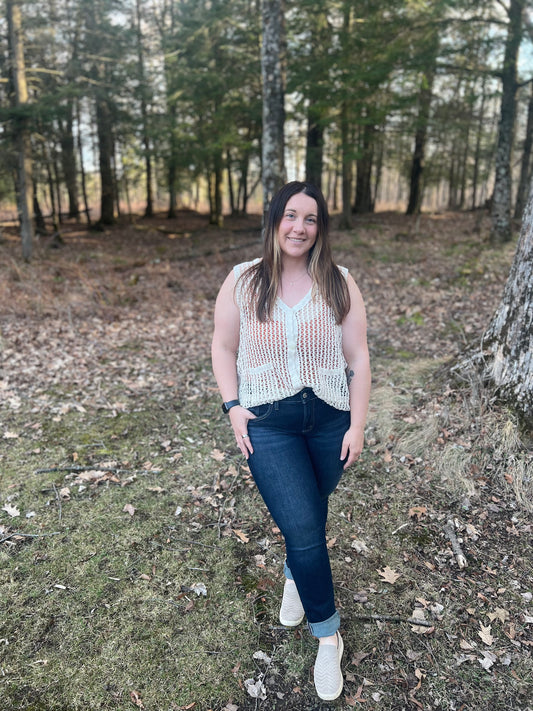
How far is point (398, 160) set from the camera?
24.5 m

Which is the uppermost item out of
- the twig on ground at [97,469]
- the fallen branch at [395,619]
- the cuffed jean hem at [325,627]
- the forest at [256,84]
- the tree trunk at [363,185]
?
the forest at [256,84]

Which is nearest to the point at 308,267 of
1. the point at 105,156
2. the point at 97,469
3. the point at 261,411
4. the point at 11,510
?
the point at 261,411

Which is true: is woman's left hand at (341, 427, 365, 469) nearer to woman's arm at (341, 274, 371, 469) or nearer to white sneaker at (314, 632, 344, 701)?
woman's arm at (341, 274, 371, 469)

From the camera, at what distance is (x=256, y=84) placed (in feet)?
50.2

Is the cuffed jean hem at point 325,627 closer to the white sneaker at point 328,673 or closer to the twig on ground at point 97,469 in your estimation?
the white sneaker at point 328,673

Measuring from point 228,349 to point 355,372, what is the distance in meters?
0.70

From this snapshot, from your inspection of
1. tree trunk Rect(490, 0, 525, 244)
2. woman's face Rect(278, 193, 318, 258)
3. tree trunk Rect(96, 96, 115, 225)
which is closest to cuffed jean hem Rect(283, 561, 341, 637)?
woman's face Rect(278, 193, 318, 258)

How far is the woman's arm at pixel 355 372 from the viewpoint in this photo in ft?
7.91

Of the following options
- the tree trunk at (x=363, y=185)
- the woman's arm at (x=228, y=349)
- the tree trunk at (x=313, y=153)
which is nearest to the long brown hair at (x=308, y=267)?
the woman's arm at (x=228, y=349)

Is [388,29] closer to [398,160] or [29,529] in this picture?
[29,529]

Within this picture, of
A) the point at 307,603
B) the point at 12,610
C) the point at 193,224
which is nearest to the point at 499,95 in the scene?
the point at 307,603

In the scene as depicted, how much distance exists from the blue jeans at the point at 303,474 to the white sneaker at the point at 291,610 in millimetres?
415

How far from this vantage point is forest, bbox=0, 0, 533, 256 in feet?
35.9

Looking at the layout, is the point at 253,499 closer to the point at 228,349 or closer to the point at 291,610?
the point at 291,610
